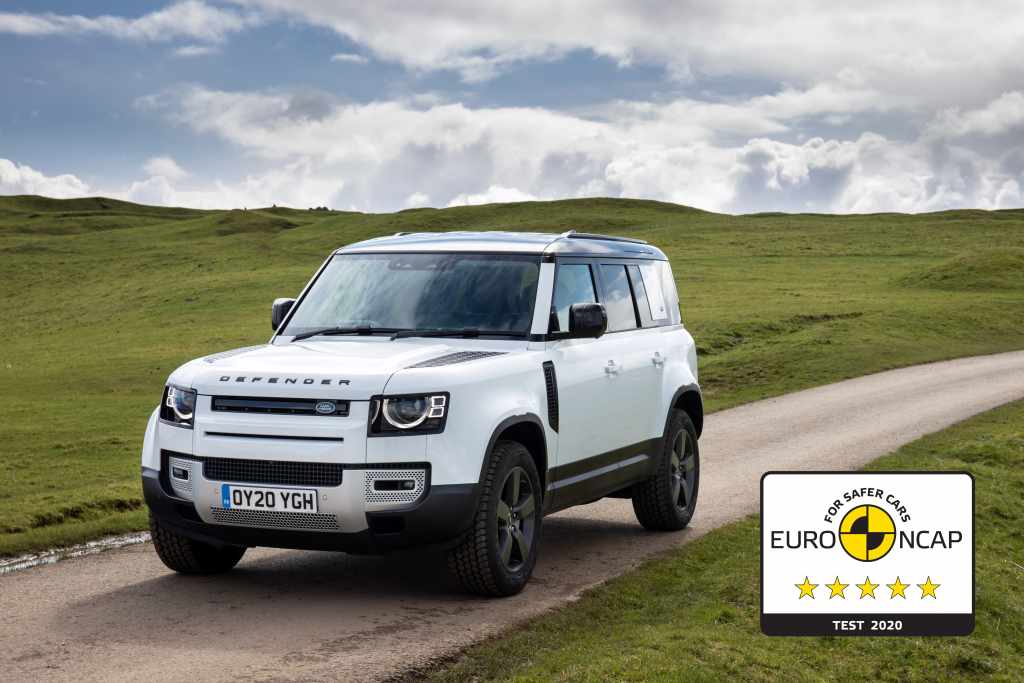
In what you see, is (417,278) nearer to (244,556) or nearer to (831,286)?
(244,556)

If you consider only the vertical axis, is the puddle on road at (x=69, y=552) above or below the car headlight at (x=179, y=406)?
below

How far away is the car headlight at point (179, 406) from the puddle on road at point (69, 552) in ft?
6.72

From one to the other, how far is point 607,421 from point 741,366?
19.2 meters

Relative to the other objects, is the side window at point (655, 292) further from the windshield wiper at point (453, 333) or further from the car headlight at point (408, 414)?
the car headlight at point (408, 414)

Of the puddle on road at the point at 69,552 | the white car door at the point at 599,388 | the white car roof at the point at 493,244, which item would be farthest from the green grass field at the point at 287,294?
the white car door at the point at 599,388

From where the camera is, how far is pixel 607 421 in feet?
32.0

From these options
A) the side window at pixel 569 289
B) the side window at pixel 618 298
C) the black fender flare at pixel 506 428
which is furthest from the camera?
the side window at pixel 618 298

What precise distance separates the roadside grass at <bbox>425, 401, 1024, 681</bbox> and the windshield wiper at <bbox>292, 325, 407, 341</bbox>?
2318 mm

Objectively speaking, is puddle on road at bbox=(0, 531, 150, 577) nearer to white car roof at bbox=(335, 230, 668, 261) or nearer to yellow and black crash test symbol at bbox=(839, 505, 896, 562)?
white car roof at bbox=(335, 230, 668, 261)

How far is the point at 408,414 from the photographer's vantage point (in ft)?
25.3

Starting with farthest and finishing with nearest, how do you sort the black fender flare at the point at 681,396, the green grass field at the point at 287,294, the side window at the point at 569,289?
the green grass field at the point at 287,294, the black fender flare at the point at 681,396, the side window at the point at 569,289

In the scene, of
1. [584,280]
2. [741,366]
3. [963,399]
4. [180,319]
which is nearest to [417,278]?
[584,280]

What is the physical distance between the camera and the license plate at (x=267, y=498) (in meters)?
7.67

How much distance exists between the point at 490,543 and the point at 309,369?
62.0 inches
